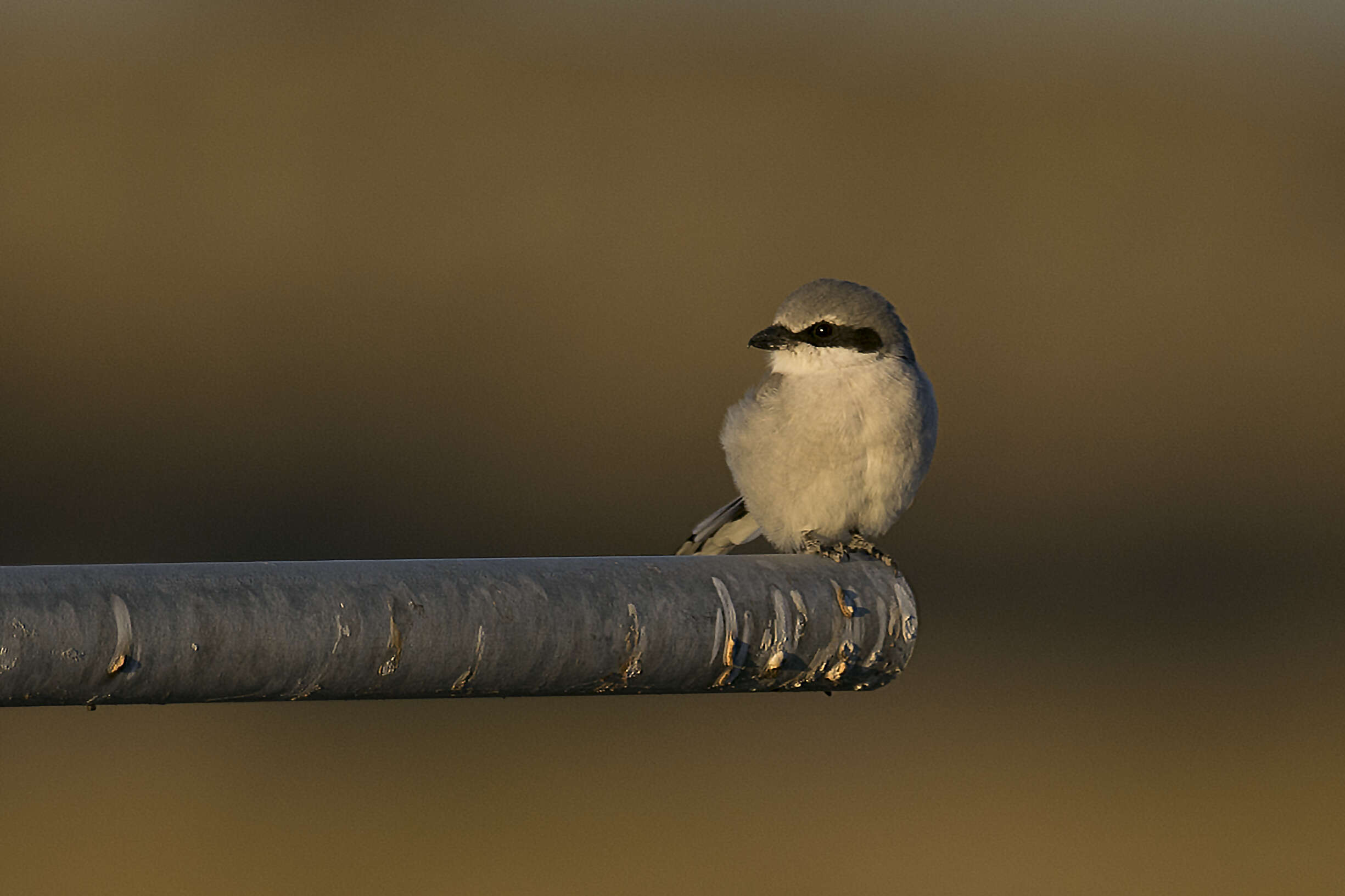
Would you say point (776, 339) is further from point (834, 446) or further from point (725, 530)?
point (725, 530)

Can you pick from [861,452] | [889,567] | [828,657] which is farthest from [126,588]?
[861,452]

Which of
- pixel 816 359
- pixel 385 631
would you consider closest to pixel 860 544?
Answer: pixel 816 359

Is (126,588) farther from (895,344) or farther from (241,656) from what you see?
(895,344)

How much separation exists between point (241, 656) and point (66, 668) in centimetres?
15

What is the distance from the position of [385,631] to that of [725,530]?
260 centimetres

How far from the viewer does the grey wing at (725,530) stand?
12.0ft

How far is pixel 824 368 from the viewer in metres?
3.78

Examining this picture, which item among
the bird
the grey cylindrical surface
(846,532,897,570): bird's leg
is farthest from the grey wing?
the grey cylindrical surface

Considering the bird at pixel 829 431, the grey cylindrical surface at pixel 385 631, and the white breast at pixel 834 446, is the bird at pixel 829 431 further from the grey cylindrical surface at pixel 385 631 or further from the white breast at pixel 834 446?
the grey cylindrical surface at pixel 385 631

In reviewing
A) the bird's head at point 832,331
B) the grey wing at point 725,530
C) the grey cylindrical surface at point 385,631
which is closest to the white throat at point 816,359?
the bird's head at point 832,331

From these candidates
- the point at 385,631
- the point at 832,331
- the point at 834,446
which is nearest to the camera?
the point at 385,631

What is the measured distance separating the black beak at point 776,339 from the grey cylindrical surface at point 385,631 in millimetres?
2142

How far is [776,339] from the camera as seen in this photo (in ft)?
12.6

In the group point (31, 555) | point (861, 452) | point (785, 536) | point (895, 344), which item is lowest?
point (31, 555)
